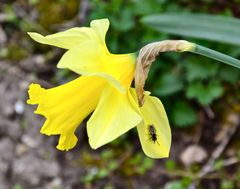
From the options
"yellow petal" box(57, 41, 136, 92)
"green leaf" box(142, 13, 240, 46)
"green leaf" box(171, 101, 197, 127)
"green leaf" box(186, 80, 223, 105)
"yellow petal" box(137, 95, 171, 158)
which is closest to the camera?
"yellow petal" box(57, 41, 136, 92)

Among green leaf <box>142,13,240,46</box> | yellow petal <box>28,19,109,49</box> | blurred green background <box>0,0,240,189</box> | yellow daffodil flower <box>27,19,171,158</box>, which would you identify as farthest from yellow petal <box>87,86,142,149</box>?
blurred green background <box>0,0,240,189</box>

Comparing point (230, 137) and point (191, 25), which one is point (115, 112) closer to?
point (191, 25)

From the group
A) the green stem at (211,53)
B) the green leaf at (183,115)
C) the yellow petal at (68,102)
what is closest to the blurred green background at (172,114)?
the green leaf at (183,115)

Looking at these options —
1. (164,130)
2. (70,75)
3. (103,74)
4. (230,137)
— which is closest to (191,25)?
(230,137)

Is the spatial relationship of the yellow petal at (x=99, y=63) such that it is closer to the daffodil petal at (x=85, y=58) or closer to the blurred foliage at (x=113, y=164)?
the daffodil petal at (x=85, y=58)

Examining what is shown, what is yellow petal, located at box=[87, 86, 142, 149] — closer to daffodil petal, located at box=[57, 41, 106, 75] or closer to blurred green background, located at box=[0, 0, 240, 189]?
daffodil petal, located at box=[57, 41, 106, 75]

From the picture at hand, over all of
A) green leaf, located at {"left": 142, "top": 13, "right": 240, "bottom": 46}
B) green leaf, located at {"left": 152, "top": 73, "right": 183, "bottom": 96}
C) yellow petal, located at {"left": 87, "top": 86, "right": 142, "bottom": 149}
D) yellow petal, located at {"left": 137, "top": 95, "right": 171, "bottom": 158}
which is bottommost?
green leaf, located at {"left": 152, "top": 73, "right": 183, "bottom": 96}
